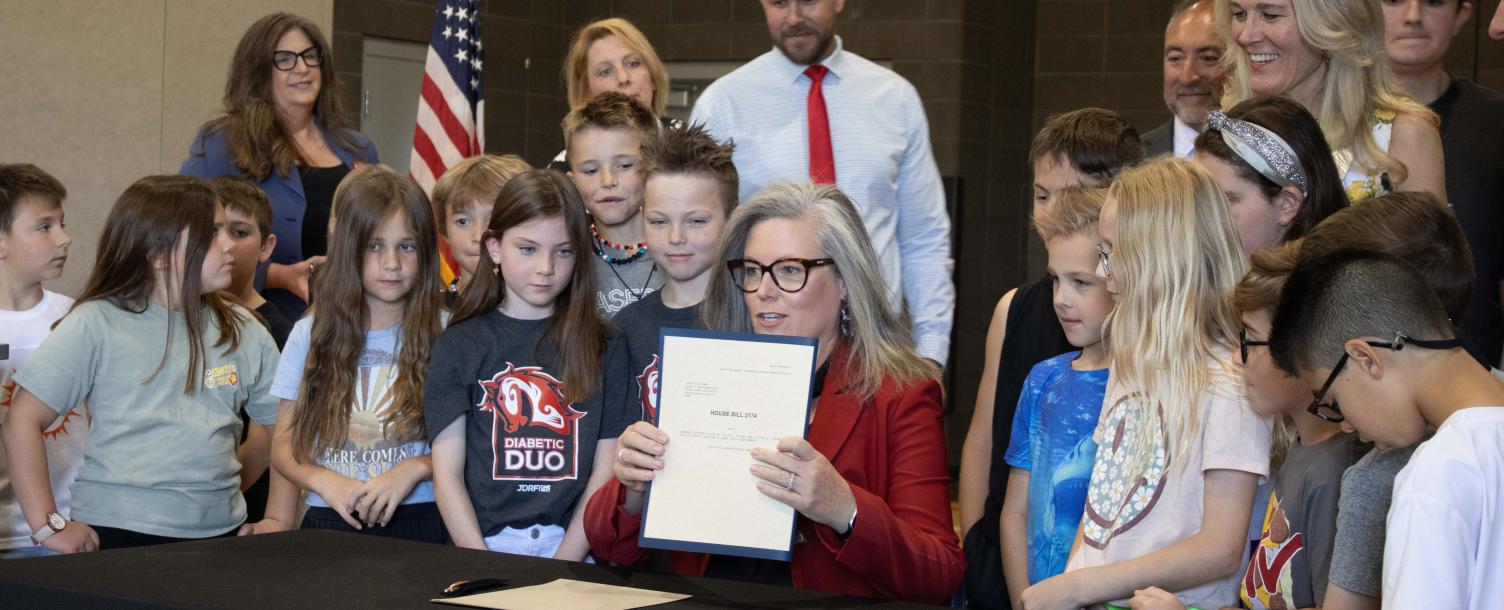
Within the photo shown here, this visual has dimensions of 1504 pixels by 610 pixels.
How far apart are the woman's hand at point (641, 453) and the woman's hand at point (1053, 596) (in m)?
0.71

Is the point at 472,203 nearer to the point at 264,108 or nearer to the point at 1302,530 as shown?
the point at 264,108

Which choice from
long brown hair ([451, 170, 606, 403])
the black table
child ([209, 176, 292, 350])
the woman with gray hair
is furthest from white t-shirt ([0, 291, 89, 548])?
the woman with gray hair

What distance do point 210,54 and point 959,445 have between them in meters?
5.60

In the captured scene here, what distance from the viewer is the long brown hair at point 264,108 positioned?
196 inches

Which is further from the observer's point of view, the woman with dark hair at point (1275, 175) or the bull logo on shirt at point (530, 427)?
the bull logo on shirt at point (530, 427)

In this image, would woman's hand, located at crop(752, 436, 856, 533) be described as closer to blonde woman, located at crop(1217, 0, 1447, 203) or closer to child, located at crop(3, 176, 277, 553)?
blonde woman, located at crop(1217, 0, 1447, 203)

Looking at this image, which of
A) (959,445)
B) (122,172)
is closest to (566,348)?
(122,172)

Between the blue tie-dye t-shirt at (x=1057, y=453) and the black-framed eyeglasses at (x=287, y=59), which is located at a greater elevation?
the black-framed eyeglasses at (x=287, y=59)

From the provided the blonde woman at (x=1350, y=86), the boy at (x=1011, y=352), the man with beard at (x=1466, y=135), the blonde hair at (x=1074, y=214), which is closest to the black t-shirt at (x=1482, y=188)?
the man with beard at (x=1466, y=135)

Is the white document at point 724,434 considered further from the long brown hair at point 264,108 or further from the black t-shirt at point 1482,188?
the long brown hair at point 264,108

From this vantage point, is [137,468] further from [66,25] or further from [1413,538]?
[66,25]

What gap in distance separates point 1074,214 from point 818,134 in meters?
1.64

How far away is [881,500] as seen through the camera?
262 centimetres

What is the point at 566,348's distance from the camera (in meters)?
3.38
